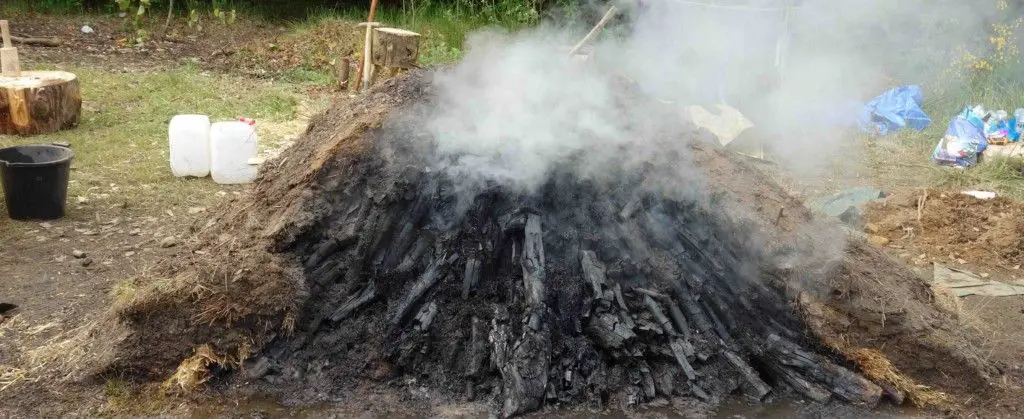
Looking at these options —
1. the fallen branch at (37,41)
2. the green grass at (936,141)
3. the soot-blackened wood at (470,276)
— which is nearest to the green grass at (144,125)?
the fallen branch at (37,41)

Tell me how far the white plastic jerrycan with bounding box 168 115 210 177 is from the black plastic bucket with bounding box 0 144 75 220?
1023 millimetres

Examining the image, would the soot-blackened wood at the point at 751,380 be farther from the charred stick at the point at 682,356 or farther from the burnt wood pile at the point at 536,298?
the charred stick at the point at 682,356

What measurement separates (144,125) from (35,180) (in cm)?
274

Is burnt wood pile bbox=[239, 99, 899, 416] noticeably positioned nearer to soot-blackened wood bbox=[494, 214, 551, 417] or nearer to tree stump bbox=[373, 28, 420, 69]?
soot-blackened wood bbox=[494, 214, 551, 417]

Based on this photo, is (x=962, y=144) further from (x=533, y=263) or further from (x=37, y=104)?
(x=37, y=104)

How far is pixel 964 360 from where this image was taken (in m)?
3.99

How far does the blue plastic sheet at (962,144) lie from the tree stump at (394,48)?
5.56m

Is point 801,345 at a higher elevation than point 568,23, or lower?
lower

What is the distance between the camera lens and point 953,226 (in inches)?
255

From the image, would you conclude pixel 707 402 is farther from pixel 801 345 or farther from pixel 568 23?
pixel 568 23

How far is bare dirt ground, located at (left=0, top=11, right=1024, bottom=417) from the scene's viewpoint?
3562 millimetres

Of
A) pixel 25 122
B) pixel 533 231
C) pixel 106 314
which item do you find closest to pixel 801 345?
pixel 533 231

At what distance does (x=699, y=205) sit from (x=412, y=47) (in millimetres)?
4165

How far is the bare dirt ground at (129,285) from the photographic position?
11.7ft
